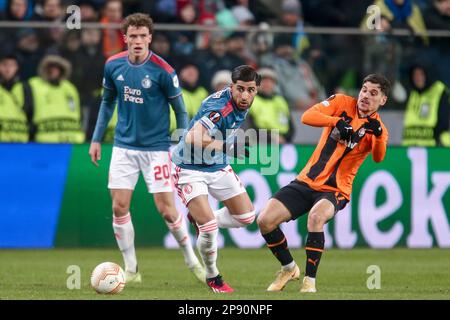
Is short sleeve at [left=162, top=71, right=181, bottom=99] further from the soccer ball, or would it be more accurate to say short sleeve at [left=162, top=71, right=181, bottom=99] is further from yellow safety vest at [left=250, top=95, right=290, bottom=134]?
yellow safety vest at [left=250, top=95, right=290, bottom=134]

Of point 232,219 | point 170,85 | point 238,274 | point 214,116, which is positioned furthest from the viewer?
point 238,274

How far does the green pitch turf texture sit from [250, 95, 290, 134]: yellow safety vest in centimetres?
202

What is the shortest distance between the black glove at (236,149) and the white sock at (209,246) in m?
0.69

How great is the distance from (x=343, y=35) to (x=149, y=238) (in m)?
4.25

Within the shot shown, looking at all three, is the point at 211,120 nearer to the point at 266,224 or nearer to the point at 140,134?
the point at 266,224

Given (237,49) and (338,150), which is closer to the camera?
(338,150)

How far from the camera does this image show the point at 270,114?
1755cm

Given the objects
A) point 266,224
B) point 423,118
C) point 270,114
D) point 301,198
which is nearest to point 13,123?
point 270,114

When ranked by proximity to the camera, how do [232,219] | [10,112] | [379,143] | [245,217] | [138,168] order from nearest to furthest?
1. [379,143]
2. [245,217]
3. [232,219]
4. [138,168]
5. [10,112]

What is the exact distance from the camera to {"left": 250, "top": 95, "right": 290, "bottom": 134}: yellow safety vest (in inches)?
689

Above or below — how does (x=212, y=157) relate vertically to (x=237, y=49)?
below

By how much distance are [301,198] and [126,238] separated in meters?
1.99

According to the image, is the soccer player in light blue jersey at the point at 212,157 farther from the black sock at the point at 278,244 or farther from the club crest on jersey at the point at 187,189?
the black sock at the point at 278,244

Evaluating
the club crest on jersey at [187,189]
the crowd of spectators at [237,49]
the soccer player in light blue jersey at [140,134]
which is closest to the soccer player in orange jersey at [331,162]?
the club crest on jersey at [187,189]
